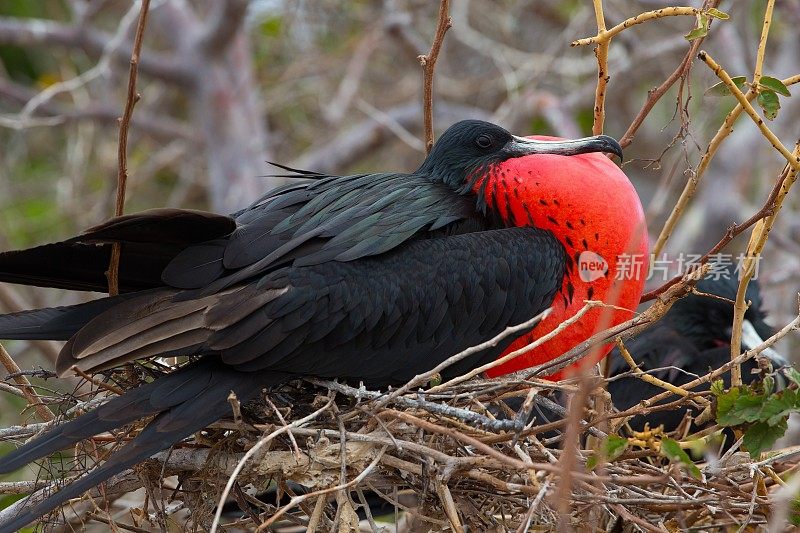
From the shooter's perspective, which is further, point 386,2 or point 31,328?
point 386,2

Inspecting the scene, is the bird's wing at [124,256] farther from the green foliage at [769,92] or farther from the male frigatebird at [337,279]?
the green foliage at [769,92]

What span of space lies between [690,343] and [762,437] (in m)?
1.41

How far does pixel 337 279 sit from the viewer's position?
240 cm

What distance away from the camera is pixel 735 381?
2.40 metres

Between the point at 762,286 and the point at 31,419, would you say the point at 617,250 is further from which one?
the point at 762,286

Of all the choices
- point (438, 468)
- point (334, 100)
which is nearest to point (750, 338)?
point (438, 468)

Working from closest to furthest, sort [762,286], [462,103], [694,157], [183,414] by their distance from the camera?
→ [183,414] → [762,286] → [694,157] → [462,103]

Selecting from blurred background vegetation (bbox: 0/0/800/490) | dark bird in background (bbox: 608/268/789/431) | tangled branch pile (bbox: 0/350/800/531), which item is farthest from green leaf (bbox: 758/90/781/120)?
blurred background vegetation (bbox: 0/0/800/490)

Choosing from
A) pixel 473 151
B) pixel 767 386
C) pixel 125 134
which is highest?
pixel 125 134

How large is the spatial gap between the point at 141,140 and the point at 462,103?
72.3 inches

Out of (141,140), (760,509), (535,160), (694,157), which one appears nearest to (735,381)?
(760,509)

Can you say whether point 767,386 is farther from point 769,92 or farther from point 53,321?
point 53,321

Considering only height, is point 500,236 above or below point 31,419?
above

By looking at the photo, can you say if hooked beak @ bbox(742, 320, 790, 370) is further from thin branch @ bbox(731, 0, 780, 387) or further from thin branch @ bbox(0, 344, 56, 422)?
thin branch @ bbox(0, 344, 56, 422)
